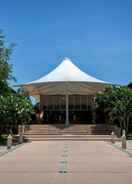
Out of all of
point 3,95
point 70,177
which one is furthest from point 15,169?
point 3,95

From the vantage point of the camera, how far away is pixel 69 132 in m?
52.9

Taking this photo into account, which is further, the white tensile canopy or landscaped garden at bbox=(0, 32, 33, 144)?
the white tensile canopy

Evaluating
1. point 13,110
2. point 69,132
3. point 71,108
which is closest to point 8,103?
point 13,110

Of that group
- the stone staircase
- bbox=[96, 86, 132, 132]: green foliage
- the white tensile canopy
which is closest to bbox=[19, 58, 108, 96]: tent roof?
the white tensile canopy

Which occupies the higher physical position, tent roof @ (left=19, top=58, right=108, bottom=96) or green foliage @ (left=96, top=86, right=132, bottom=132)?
tent roof @ (left=19, top=58, right=108, bottom=96)

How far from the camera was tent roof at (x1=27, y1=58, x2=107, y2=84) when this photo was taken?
185 feet

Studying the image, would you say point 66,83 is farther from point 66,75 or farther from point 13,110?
point 13,110

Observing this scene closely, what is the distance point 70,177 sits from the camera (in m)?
15.1

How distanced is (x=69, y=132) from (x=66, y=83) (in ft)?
19.7

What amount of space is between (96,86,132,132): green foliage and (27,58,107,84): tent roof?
4.43 meters

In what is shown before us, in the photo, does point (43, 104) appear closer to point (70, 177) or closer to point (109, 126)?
point (109, 126)

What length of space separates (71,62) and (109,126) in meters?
13.7

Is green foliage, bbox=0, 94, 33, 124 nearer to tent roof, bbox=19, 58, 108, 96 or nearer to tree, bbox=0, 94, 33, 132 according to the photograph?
tree, bbox=0, 94, 33, 132

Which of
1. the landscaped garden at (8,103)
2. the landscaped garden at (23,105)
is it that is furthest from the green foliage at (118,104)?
the landscaped garden at (8,103)
